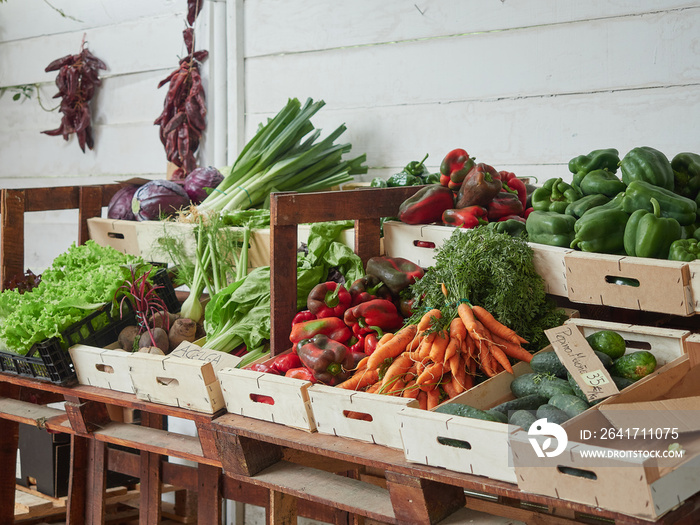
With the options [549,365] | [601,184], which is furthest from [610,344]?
A: [601,184]

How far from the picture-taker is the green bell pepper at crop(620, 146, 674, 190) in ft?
7.34

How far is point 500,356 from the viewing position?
6.89 feet

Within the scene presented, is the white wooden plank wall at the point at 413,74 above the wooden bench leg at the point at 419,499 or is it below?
above

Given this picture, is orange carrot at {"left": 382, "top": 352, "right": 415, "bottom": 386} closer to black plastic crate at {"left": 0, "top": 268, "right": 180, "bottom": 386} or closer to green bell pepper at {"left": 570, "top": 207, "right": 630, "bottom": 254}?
green bell pepper at {"left": 570, "top": 207, "right": 630, "bottom": 254}

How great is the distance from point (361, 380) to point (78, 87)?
11.7 ft

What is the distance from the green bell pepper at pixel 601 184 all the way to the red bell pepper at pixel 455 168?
1.45ft

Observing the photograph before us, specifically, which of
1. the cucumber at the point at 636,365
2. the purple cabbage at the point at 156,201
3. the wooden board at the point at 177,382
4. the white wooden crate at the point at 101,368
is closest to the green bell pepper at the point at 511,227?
the cucumber at the point at 636,365

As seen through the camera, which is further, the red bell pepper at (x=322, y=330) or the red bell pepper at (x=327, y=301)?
the red bell pepper at (x=327, y=301)

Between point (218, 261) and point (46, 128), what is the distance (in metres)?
2.90

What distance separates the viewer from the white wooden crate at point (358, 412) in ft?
6.20

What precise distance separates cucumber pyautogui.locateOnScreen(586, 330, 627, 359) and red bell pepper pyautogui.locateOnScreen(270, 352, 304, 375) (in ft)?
2.93

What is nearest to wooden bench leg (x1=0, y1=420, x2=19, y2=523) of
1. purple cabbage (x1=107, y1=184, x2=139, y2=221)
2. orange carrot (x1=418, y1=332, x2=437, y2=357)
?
purple cabbage (x1=107, y1=184, x2=139, y2=221)

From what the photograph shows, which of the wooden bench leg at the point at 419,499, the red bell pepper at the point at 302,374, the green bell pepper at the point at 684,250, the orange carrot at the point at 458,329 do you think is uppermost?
the green bell pepper at the point at 684,250

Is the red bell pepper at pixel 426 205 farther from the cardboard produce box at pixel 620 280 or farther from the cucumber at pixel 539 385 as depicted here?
the cucumber at pixel 539 385
